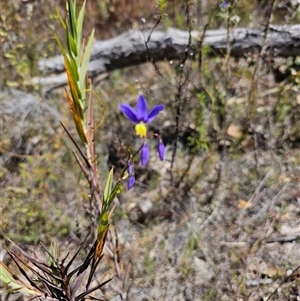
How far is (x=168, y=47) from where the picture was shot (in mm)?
2443

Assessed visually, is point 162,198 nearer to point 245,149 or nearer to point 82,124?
point 245,149

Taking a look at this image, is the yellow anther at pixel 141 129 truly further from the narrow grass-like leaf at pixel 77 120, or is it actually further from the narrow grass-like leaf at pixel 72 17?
the narrow grass-like leaf at pixel 72 17

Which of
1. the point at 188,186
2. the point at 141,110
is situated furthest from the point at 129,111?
the point at 188,186

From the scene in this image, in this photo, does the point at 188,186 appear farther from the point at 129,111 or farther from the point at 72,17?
the point at 72,17

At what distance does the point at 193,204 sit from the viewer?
213 centimetres

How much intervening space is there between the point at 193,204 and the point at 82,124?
0.89 metres

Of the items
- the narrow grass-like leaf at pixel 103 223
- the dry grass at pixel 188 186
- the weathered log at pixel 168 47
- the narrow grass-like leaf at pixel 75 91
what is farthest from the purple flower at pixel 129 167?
the weathered log at pixel 168 47

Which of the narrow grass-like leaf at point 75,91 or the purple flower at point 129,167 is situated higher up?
the narrow grass-like leaf at point 75,91

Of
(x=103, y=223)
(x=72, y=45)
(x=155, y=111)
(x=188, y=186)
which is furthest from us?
(x=188, y=186)

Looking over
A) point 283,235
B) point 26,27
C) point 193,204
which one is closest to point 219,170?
point 193,204

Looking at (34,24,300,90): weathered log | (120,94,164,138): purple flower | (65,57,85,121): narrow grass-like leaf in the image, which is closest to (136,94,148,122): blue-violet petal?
(120,94,164,138): purple flower

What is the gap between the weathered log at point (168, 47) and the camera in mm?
2275

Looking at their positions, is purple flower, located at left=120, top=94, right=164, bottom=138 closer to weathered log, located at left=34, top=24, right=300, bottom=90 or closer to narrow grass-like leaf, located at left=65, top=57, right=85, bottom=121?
narrow grass-like leaf, located at left=65, top=57, right=85, bottom=121

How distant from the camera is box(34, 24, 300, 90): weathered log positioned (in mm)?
2275
